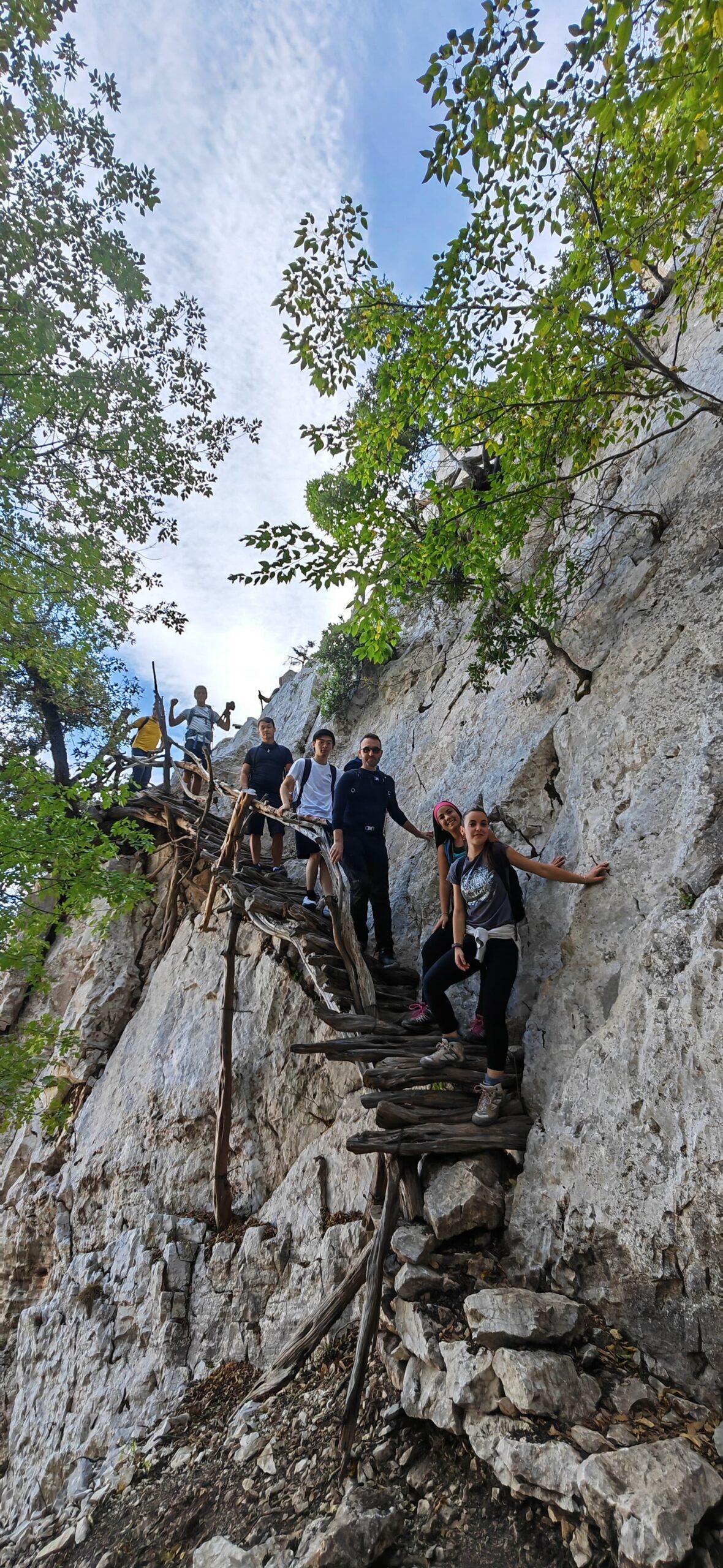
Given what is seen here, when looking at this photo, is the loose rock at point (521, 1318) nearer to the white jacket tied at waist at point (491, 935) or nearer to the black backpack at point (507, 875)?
the white jacket tied at waist at point (491, 935)

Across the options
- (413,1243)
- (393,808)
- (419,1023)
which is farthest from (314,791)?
(413,1243)

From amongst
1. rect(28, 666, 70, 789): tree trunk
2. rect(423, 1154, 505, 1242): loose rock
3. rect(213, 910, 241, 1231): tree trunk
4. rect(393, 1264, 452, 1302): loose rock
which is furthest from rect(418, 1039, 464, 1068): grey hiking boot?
rect(28, 666, 70, 789): tree trunk

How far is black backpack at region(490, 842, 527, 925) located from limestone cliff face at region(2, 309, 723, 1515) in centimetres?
47

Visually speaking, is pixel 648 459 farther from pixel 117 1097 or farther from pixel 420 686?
pixel 117 1097

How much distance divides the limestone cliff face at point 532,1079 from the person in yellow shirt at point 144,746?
4.09 m

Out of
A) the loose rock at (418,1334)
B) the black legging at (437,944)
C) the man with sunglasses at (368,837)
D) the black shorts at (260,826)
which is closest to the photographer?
the loose rock at (418,1334)

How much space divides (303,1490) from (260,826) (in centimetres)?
752

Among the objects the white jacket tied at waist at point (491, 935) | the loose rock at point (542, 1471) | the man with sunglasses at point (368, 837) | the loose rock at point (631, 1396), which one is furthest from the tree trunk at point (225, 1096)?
the loose rock at point (631, 1396)

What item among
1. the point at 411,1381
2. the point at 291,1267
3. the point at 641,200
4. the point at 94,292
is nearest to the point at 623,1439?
the point at 411,1381

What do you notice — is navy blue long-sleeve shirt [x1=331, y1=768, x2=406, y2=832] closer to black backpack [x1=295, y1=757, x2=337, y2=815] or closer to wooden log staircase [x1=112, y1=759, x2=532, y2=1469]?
wooden log staircase [x1=112, y1=759, x2=532, y2=1469]

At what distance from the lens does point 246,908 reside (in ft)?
26.6

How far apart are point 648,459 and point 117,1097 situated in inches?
452

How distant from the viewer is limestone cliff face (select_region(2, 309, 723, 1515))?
12.7 feet

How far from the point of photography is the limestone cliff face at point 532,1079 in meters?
3.88
